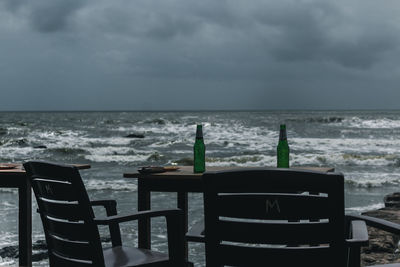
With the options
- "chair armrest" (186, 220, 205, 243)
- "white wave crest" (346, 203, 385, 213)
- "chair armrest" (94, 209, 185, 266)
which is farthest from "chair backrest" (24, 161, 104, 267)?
"white wave crest" (346, 203, 385, 213)

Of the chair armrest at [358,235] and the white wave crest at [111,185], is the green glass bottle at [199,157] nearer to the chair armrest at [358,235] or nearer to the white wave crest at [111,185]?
the chair armrest at [358,235]

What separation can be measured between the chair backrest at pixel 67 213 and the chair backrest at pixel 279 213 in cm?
53

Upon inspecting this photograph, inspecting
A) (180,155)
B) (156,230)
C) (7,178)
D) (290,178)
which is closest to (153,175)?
(7,178)

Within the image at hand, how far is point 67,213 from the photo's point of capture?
83.4 inches

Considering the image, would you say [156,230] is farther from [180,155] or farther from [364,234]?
[180,155]

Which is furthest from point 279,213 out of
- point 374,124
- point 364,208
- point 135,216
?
point 374,124

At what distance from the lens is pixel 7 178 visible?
321 centimetres

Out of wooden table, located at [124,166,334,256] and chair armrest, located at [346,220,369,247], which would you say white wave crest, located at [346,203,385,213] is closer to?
wooden table, located at [124,166,334,256]

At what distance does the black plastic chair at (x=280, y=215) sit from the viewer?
5.41 ft

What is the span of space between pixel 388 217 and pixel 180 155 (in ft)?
58.9

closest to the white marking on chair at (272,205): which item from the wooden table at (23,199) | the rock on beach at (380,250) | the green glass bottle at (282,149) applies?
the green glass bottle at (282,149)

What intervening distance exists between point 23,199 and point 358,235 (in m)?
2.12

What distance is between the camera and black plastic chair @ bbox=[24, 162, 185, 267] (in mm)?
2070

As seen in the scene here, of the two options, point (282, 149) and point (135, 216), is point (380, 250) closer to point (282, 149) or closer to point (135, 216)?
point (282, 149)
